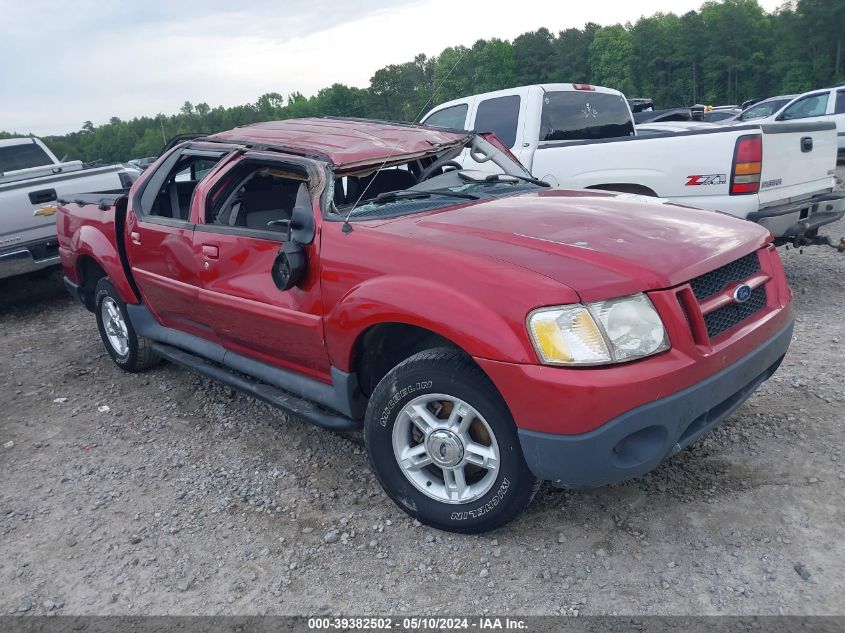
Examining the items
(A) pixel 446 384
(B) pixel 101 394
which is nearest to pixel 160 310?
(B) pixel 101 394

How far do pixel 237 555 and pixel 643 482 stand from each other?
188 cm

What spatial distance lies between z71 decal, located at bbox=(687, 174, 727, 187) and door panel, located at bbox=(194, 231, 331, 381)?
3.40m

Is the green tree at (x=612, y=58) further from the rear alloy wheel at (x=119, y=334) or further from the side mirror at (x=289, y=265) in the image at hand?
the side mirror at (x=289, y=265)

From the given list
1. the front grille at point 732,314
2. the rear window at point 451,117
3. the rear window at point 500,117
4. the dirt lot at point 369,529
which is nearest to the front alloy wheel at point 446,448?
the dirt lot at point 369,529

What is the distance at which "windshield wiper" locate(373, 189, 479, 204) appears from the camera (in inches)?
139

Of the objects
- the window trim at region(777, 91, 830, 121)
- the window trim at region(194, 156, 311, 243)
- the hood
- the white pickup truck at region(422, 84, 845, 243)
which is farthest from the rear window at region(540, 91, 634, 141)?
the window trim at region(777, 91, 830, 121)

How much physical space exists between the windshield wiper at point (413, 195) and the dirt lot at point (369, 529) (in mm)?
1398

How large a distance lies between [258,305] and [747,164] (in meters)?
3.72

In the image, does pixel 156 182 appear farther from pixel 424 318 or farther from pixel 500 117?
pixel 500 117

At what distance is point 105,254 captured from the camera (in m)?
4.92

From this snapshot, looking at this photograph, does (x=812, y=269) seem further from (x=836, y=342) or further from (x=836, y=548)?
(x=836, y=548)

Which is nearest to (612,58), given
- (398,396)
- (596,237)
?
(596,237)

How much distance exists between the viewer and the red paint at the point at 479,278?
2.50 m

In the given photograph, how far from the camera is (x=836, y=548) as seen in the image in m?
2.68
